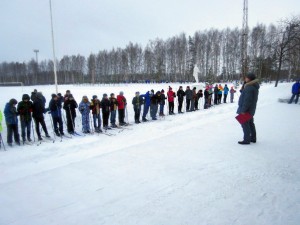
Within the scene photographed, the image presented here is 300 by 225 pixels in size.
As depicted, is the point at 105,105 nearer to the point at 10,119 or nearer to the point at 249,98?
the point at 10,119

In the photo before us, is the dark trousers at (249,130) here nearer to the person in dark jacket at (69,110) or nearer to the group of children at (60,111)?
the group of children at (60,111)

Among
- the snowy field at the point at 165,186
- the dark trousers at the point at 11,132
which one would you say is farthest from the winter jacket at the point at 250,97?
the dark trousers at the point at 11,132

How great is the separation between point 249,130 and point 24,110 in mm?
8263

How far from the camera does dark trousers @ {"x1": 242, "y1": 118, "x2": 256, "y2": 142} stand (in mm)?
5453

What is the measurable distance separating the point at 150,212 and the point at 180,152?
8.16ft

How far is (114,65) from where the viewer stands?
68.3m

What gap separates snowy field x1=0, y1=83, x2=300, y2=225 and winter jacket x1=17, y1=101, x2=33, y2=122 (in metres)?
2.55

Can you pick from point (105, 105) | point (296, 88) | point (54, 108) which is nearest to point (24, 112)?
point (54, 108)

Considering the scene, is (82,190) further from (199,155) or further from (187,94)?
(187,94)

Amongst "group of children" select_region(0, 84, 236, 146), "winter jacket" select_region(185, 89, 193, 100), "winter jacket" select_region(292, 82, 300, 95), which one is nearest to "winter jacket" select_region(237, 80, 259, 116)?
"group of children" select_region(0, 84, 236, 146)

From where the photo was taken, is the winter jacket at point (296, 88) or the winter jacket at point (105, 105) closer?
the winter jacket at point (105, 105)

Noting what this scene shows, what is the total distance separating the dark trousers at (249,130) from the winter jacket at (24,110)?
804 cm

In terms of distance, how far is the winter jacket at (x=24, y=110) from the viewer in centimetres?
828

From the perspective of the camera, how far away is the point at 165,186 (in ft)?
11.9
